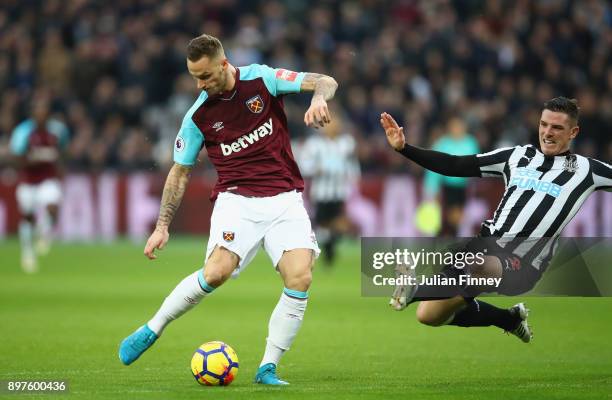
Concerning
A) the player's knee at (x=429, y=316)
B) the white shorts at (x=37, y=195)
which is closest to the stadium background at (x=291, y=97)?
the white shorts at (x=37, y=195)

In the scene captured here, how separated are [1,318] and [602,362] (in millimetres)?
5776

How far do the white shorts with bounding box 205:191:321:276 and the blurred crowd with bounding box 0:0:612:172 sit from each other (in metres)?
12.6

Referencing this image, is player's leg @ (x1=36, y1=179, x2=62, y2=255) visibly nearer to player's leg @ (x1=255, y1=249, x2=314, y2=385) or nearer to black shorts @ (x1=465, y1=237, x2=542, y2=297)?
player's leg @ (x1=255, y1=249, x2=314, y2=385)

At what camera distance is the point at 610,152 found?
1972 cm

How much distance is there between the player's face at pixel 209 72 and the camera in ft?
22.5

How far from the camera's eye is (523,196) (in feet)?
23.4

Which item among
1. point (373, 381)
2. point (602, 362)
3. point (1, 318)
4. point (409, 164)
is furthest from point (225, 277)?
point (409, 164)

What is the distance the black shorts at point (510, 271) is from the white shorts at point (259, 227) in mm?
1060

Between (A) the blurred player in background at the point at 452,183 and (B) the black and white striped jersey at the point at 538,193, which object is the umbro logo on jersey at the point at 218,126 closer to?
(B) the black and white striped jersey at the point at 538,193

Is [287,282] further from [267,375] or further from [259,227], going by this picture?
[267,375]

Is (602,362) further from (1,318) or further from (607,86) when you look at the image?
(607,86)

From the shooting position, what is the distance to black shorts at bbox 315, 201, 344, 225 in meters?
16.6

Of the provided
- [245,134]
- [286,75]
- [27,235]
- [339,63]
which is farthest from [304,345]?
[339,63]

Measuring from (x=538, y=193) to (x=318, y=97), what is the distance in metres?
1.59
